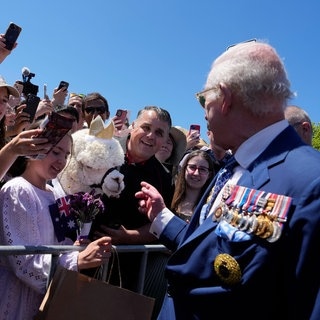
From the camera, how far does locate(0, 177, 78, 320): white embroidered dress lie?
2328mm

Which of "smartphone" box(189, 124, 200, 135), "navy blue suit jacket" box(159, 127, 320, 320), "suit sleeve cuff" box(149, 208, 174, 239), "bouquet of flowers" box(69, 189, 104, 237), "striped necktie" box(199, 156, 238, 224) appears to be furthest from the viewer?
"smartphone" box(189, 124, 200, 135)

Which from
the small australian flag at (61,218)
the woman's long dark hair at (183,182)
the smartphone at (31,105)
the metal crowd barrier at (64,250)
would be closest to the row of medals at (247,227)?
the metal crowd barrier at (64,250)

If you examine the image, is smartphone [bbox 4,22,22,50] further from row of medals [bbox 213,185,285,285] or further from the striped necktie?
row of medals [bbox 213,185,285,285]

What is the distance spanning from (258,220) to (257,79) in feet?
1.97

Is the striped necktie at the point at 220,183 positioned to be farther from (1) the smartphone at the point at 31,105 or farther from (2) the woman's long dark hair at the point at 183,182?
(1) the smartphone at the point at 31,105

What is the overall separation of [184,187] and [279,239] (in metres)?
2.70

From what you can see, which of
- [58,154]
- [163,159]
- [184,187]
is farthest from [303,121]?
[58,154]

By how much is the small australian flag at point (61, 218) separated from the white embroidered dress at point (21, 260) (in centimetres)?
10

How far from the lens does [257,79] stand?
179cm

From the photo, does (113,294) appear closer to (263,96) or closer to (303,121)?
(263,96)

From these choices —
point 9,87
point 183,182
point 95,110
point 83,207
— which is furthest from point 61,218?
point 95,110

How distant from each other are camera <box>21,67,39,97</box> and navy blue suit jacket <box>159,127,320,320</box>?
3442 millimetres

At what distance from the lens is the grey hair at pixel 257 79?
179 centimetres

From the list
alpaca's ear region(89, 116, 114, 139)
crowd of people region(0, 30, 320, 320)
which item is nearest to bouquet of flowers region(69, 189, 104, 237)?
crowd of people region(0, 30, 320, 320)
